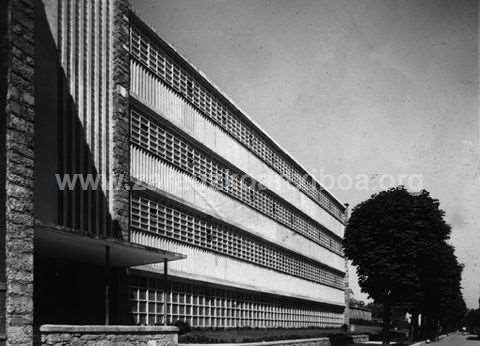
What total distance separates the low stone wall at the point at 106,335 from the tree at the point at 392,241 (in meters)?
25.5

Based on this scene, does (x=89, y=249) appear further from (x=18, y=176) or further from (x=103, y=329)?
(x=18, y=176)

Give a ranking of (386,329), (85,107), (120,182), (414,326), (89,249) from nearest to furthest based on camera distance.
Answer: (89,249)
(85,107)
(120,182)
(386,329)
(414,326)

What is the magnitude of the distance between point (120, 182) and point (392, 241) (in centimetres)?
2488

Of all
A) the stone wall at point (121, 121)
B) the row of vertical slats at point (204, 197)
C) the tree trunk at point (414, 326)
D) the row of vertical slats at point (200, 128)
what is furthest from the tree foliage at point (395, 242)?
the stone wall at point (121, 121)

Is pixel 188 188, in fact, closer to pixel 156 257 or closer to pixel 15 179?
pixel 156 257

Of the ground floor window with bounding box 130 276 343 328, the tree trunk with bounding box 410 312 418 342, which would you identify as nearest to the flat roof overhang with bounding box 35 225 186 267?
the ground floor window with bounding box 130 276 343 328

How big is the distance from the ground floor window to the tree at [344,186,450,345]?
7.04m

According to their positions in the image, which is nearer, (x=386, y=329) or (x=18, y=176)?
(x=18, y=176)

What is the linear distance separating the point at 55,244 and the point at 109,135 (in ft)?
22.4

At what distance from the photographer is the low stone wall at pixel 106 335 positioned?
1336 cm

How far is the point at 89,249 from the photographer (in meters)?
18.1

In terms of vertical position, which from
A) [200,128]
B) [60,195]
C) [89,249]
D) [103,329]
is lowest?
[103,329]

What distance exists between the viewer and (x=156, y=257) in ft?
67.5

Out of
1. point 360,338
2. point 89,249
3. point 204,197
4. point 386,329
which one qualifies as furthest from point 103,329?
point 360,338
